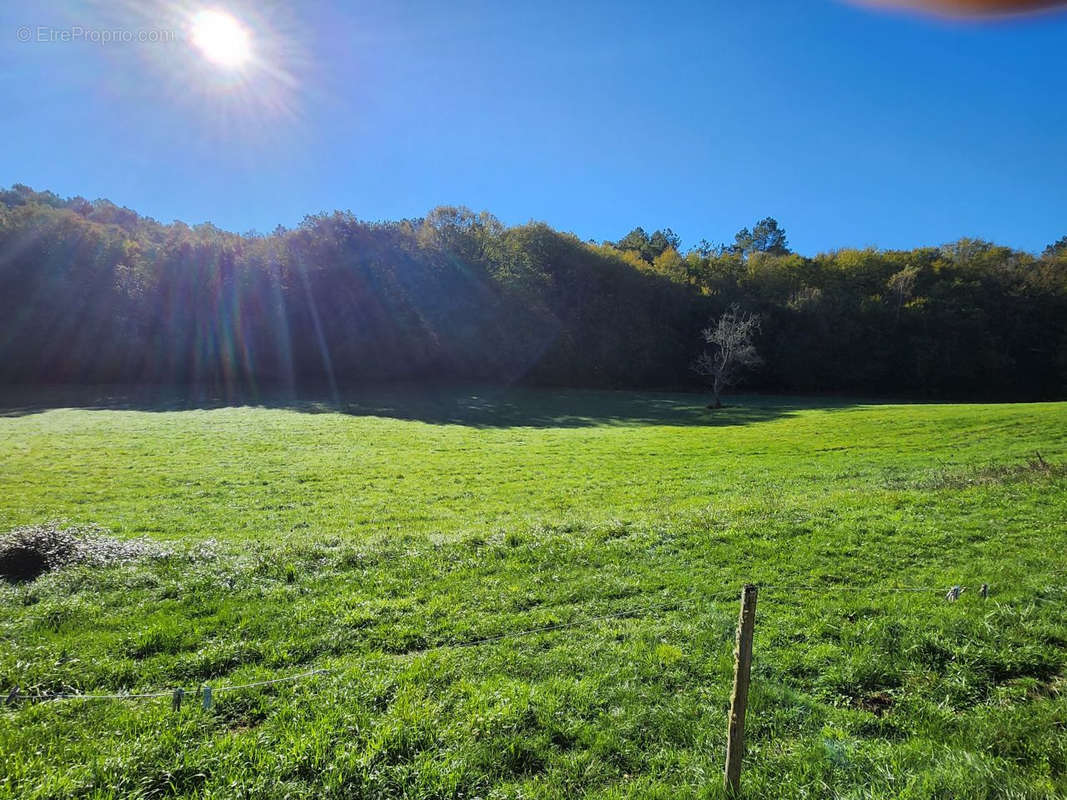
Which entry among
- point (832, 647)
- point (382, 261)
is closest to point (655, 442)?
point (832, 647)

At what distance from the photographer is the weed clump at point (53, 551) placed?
8672 millimetres

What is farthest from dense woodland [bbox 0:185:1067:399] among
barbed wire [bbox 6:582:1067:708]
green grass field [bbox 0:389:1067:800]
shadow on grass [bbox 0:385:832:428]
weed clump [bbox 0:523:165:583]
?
barbed wire [bbox 6:582:1067:708]

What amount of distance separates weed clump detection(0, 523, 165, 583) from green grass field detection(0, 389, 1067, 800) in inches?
28.9

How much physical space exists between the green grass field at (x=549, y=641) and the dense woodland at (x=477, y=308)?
40639 millimetres

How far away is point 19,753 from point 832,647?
787 cm

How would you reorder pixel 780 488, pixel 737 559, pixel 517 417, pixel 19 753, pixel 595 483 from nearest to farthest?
pixel 19 753
pixel 737 559
pixel 780 488
pixel 595 483
pixel 517 417

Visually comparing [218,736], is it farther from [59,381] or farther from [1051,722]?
[59,381]

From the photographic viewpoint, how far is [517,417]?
130 ft

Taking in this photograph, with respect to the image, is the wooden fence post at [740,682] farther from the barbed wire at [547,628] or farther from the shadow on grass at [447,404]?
the shadow on grass at [447,404]

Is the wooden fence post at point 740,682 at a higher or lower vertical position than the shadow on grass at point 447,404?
lower

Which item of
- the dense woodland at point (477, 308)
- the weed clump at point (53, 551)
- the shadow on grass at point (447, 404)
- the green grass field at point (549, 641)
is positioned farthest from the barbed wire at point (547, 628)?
the dense woodland at point (477, 308)

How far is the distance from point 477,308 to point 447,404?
685 inches

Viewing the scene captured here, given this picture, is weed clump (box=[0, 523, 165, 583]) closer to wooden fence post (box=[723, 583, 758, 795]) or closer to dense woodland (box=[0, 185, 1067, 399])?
wooden fence post (box=[723, 583, 758, 795])

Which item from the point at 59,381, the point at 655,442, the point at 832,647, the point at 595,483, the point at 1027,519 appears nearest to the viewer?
the point at 832,647
